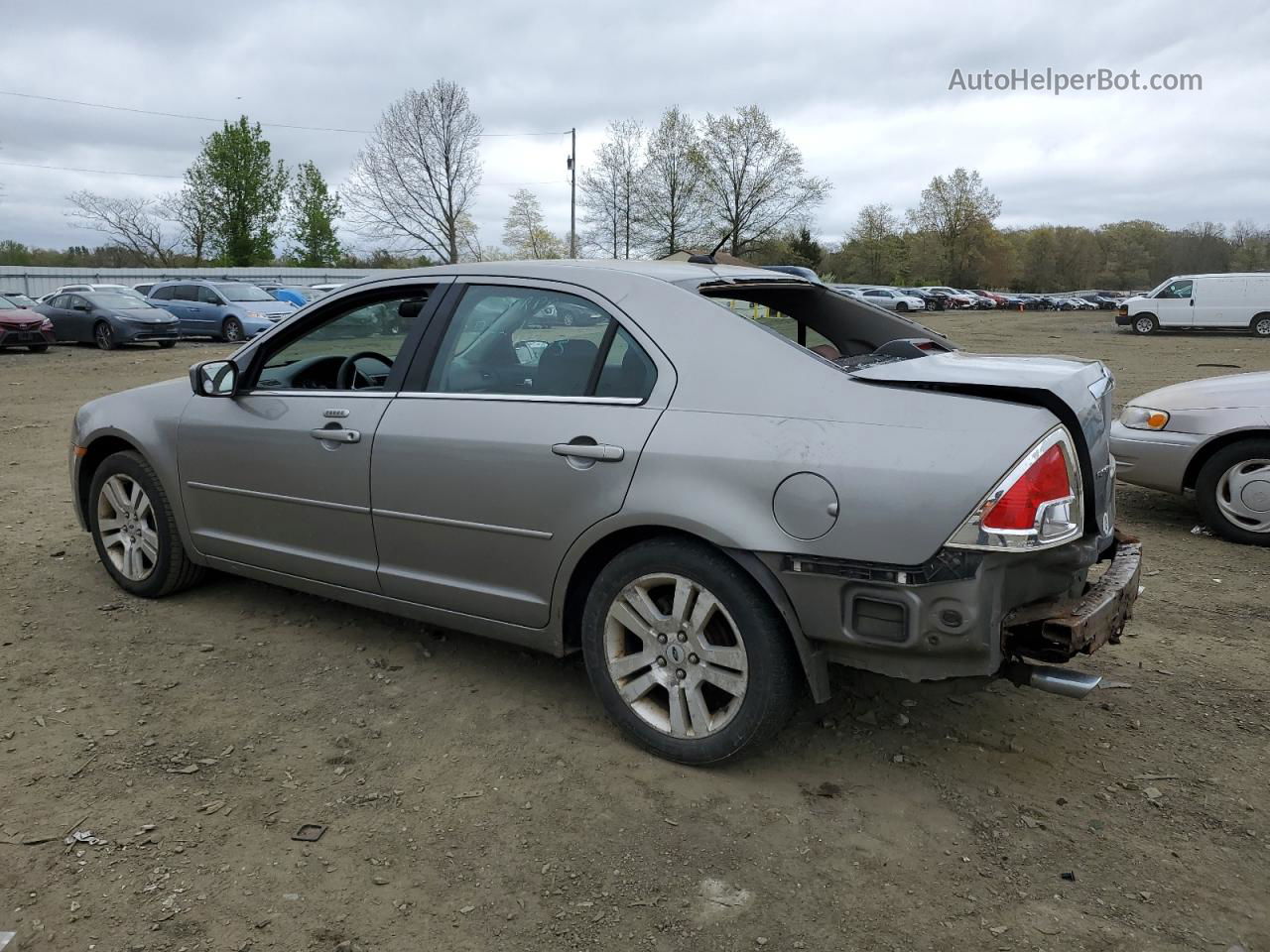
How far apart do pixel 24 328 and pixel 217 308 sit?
4511 mm

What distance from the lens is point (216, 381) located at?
163 inches

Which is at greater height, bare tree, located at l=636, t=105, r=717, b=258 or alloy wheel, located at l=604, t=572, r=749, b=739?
bare tree, located at l=636, t=105, r=717, b=258

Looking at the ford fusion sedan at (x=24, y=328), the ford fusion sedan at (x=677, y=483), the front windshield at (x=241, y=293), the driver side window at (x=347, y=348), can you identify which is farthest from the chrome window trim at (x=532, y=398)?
the front windshield at (x=241, y=293)

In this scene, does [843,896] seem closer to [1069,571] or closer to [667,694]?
[667,694]

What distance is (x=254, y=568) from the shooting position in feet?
13.7

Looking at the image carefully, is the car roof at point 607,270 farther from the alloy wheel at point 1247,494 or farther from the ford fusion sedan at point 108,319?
the ford fusion sedan at point 108,319

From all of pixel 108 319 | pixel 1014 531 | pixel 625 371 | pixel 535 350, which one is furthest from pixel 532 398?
pixel 108 319

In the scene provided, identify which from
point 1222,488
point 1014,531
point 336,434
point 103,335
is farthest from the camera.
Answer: point 103,335

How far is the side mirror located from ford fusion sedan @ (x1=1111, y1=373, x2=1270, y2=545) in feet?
16.8

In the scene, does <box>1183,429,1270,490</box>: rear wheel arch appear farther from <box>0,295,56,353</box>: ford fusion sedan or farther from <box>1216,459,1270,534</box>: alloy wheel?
<box>0,295,56,353</box>: ford fusion sedan

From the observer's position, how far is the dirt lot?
2396mm

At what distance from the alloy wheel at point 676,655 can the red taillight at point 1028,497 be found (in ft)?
2.68

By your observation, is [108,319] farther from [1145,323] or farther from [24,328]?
[1145,323]

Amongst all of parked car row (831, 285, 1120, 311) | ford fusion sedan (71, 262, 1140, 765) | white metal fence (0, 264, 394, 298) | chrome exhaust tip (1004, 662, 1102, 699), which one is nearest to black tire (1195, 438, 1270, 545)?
ford fusion sedan (71, 262, 1140, 765)
